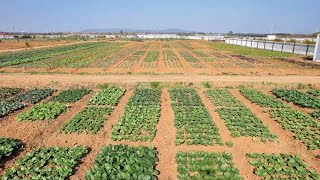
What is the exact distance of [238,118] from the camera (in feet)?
43.2

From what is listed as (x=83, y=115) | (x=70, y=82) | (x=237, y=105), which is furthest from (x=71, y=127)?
(x=70, y=82)

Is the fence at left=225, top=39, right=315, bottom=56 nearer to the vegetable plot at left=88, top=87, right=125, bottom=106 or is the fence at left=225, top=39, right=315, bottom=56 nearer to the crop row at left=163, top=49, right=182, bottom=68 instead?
the crop row at left=163, top=49, right=182, bottom=68

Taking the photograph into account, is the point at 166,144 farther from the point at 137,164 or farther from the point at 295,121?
the point at 295,121

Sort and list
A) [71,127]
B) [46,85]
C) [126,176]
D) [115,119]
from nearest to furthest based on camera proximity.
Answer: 1. [126,176]
2. [71,127]
3. [115,119]
4. [46,85]

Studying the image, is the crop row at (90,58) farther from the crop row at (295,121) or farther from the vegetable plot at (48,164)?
→ the vegetable plot at (48,164)

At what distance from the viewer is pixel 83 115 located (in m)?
13.4

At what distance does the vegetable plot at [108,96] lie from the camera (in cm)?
1569

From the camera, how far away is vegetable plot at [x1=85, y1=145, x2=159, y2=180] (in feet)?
26.9

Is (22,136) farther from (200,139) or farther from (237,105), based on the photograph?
(237,105)

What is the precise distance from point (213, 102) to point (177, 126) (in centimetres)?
423

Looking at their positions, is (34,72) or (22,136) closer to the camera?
(22,136)

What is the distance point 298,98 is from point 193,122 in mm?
7710

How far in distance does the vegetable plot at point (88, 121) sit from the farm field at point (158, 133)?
0.05 m

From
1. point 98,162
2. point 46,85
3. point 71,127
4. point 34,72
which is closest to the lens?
point 98,162
